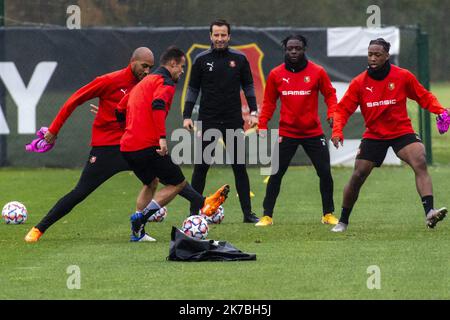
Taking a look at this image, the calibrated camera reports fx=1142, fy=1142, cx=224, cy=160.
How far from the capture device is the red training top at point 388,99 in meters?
12.6

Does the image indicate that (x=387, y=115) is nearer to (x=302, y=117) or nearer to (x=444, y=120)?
(x=444, y=120)

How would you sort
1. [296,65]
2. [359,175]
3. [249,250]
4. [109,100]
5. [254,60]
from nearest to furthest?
1. [249,250]
2. [109,100]
3. [359,175]
4. [296,65]
5. [254,60]

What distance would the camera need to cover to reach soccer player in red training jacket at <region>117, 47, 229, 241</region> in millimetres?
11461

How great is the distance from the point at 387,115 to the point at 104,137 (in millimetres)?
3119

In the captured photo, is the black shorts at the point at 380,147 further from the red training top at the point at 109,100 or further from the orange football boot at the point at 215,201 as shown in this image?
the red training top at the point at 109,100

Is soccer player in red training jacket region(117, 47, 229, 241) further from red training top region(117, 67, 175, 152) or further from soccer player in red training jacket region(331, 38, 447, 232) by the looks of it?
soccer player in red training jacket region(331, 38, 447, 232)

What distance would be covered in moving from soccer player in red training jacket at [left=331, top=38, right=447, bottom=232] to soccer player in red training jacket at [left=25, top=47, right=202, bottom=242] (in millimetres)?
2140

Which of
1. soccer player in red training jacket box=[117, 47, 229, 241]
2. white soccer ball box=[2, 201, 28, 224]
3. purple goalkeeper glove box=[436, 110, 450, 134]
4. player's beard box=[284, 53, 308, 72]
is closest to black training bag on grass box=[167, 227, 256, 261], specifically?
soccer player in red training jacket box=[117, 47, 229, 241]

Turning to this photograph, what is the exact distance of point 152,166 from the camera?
38.6 ft

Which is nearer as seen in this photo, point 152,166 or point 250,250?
point 250,250

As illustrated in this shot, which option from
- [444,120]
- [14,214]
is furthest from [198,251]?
[14,214]
